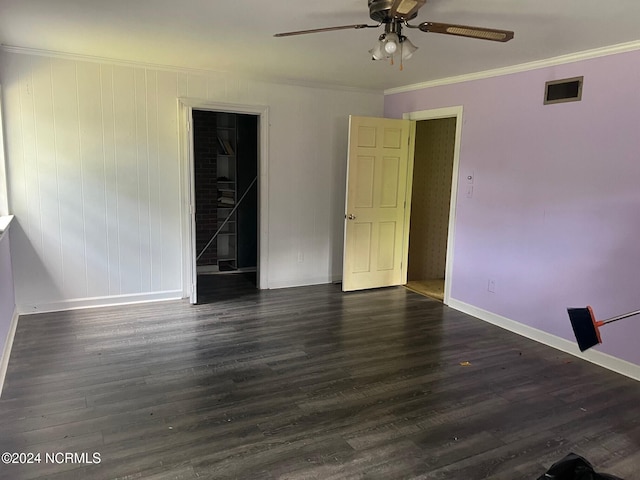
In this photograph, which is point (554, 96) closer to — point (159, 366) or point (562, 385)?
point (562, 385)

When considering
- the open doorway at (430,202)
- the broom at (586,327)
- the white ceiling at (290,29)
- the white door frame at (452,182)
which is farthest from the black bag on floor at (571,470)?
the open doorway at (430,202)

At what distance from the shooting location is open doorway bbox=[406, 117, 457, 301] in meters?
5.77

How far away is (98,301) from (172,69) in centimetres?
239

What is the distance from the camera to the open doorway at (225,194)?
19.7ft

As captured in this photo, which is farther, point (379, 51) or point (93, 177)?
point (93, 177)

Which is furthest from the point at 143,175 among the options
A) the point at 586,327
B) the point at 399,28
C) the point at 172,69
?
the point at 586,327

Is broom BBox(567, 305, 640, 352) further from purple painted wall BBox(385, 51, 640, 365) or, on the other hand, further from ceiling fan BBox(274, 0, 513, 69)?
purple painted wall BBox(385, 51, 640, 365)

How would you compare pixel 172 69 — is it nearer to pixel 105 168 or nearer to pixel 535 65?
pixel 105 168

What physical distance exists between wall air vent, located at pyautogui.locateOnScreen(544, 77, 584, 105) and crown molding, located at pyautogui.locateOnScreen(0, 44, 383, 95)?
222 cm

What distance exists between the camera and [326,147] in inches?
213

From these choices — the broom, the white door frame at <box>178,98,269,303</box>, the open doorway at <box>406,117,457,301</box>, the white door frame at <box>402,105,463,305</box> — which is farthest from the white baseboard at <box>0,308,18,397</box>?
the open doorway at <box>406,117,457,301</box>

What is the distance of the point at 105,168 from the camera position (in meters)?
4.34

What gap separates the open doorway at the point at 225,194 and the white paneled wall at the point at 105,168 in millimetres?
1046

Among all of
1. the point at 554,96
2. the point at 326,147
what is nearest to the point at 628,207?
the point at 554,96
